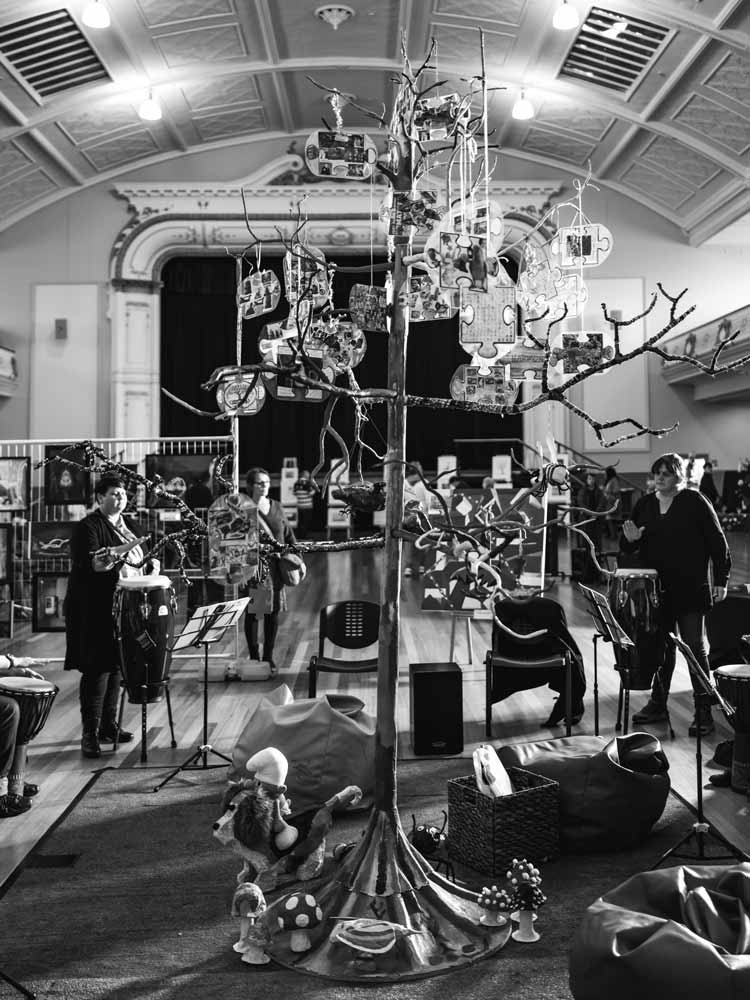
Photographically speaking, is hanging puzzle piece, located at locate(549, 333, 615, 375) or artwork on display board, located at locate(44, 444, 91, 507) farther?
artwork on display board, located at locate(44, 444, 91, 507)

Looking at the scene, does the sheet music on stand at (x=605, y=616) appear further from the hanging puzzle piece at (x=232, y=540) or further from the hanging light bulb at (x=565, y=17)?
the hanging light bulb at (x=565, y=17)

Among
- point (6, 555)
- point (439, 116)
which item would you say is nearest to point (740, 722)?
point (439, 116)

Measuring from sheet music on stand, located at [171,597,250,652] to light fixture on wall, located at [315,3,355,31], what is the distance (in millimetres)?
9008

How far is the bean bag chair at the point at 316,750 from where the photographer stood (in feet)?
13.1

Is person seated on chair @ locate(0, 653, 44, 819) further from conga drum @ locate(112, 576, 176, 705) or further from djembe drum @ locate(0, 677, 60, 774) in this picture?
Answer: conga drum @ locate(112, 576, 176, 705)

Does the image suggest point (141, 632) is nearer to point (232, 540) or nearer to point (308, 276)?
point (232, 540)

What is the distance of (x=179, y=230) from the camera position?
15.2m

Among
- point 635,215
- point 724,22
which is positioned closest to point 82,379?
point 635,215

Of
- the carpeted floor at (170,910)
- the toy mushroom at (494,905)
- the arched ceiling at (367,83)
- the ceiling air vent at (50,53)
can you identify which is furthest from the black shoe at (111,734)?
the ceiling air vent at (50,53)

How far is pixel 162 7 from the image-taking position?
1098cm

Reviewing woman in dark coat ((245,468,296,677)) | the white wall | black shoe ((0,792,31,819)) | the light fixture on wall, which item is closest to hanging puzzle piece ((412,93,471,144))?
black shoe ((0,792,31,819))

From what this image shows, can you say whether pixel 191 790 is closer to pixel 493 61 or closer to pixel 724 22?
pixel 724 22

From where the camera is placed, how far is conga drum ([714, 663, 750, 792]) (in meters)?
3.87

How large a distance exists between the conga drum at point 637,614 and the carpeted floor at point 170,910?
2.91 feet
